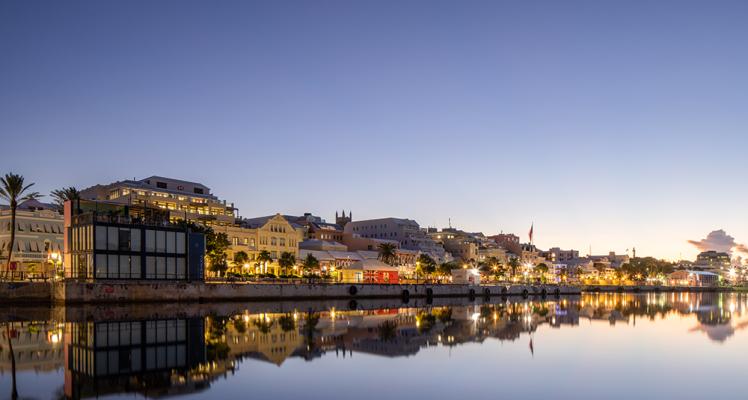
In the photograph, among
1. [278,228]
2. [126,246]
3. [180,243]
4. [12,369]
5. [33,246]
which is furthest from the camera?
[278,228]

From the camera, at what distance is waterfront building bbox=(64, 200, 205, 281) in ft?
248

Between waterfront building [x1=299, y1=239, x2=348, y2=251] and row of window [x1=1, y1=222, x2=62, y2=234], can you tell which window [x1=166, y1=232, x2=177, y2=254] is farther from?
waterfront building [x1=299, y1=239, x2=348, y2=251]

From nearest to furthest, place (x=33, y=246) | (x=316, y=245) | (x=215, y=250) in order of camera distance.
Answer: (x=33, y=246) < (x=215, y=250) < (x=316, y=245)

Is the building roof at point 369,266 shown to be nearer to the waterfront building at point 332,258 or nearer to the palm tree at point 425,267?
the waterfront building at point 332,258

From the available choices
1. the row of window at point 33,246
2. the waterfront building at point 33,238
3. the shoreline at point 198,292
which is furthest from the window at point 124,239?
the row of window at point 33,246

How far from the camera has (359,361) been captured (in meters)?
29.7

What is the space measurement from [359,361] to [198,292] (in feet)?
186

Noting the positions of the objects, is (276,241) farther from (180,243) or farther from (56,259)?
(56,259)

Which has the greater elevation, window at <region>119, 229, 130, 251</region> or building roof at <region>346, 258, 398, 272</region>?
window at <region>119, 229, 130, 251</region>

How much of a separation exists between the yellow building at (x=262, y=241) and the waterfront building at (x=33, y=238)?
85.7 feet

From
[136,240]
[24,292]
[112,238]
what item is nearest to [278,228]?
[136,240]

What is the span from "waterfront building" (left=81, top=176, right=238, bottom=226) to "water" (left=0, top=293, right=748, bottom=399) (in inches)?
3083

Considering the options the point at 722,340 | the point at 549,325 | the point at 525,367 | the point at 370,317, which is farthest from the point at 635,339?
the point at 370,317

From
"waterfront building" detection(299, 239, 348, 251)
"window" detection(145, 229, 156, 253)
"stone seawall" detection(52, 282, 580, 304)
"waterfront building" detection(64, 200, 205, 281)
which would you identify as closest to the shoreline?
"stone seawall" detection(52, 282, 580, 304)
